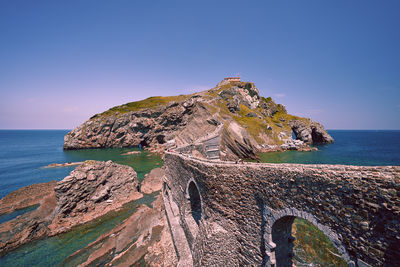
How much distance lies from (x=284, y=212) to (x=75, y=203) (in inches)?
1064

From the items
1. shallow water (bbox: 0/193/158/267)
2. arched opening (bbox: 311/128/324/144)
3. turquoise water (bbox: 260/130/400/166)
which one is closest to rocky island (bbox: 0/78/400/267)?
shallow water (bbox: 0/193/158/267)

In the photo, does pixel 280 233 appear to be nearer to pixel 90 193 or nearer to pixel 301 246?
pixel 301 246

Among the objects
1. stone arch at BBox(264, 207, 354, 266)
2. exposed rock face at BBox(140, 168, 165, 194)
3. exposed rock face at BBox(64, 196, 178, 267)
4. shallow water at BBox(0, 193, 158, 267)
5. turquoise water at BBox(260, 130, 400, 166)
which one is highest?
stone arch at BBox(264, 207, 354, 266)

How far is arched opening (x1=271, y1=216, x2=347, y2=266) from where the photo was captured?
29.7 feet

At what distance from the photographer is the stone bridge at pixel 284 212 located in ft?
18.3

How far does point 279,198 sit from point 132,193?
25.8 metres

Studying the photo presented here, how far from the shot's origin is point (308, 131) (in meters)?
78.6

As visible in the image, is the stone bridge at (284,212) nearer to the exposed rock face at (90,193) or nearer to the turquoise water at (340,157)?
the exposed rock face at (90,193)

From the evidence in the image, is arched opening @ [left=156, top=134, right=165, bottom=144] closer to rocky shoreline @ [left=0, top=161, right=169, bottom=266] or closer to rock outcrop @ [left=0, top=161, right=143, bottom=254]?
rocky shoreline @ [left=0, top=161, right=169, bottom=266]

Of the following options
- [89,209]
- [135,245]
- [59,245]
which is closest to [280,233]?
[135,245]

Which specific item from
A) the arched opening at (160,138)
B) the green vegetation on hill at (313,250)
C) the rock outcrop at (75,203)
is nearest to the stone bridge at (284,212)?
the green vegetation on hill at (313,250)

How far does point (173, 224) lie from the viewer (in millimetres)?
16750

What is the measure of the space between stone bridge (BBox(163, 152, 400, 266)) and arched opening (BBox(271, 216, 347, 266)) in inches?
3.9

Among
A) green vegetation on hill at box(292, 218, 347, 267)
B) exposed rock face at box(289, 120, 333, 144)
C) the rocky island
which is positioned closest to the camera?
the rocky island
